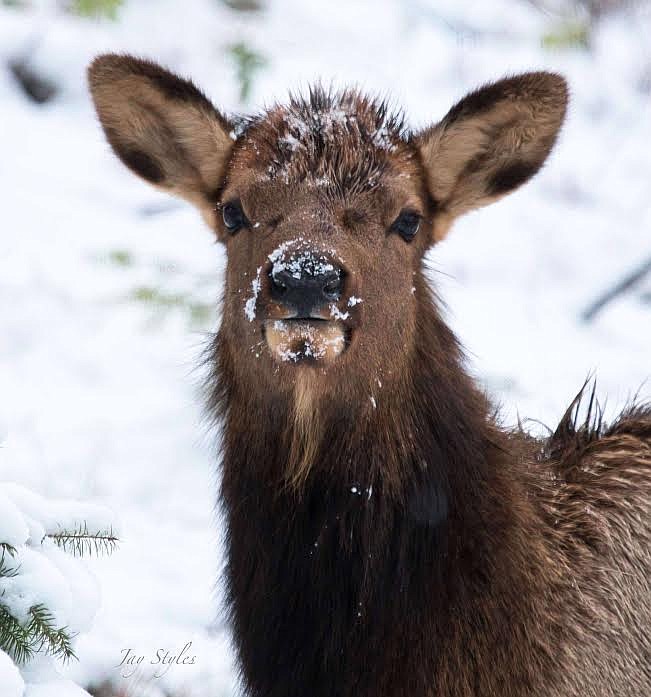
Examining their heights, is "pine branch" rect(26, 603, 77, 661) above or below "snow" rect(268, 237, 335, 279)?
below

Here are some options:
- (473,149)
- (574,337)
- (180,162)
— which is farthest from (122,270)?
(473,149)

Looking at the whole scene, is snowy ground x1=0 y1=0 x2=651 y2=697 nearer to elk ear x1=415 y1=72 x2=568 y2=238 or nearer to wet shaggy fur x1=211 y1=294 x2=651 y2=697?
wet shaggy fur x1=211 y1=294 x2=651 y2=697

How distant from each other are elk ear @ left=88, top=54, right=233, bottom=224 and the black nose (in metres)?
1.20

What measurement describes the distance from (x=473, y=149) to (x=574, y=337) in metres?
5.00

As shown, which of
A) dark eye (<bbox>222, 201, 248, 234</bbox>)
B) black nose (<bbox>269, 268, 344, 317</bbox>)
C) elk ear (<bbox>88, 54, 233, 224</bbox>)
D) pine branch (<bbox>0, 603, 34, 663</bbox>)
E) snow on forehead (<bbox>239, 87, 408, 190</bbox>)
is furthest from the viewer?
elk ear (<bbox>88, 54, 233, 224</bbox>)

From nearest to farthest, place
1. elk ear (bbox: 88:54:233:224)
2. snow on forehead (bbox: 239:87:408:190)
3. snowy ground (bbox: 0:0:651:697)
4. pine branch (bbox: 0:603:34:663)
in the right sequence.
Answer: pine branch (bbox: 0:603:34:663)
snow on forehead (bbox: 239:87:408:190)
elk ear (bbox: 88:54:233:224)
snowy ground (bbox: 0:0:651:697)

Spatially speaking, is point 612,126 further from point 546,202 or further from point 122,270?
point 122,270

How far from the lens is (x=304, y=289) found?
3.84 metres

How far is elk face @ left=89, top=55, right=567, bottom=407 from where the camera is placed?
400 cm

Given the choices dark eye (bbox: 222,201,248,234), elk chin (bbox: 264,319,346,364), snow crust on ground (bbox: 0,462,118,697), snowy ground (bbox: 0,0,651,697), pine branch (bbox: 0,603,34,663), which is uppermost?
snowy ground (bbox: 0,0,651,697)

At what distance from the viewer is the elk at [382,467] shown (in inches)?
159

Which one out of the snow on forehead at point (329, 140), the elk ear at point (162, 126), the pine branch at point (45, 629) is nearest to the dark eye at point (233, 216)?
the snow on forehead at point (329, 140)

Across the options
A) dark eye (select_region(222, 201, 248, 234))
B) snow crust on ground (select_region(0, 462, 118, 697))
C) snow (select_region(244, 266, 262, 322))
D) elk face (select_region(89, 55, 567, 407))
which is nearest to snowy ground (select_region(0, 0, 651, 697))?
snow crust on ground (select_region(0, 462, 118, 697))

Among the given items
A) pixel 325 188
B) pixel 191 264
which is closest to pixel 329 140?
pixel 325 188
